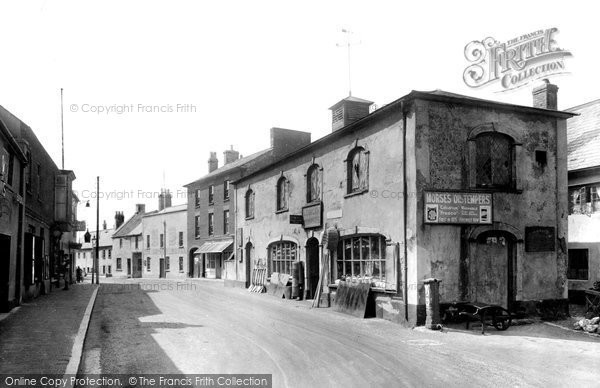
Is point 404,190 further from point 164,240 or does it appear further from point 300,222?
point 164,240

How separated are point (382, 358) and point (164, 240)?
1581 inches

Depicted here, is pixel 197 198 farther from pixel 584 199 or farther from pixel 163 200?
pixel 584 199

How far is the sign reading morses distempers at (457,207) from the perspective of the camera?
12648 millimetres

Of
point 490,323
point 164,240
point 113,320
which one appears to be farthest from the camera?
point 164,240

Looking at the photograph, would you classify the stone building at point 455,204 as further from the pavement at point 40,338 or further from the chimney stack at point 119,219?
the chimney stack at point 119,219

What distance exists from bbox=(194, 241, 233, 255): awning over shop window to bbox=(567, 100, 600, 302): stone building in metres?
22.8

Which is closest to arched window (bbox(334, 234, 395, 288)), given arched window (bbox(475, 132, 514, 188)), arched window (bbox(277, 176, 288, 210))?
arched window (bbox(475, 132, 514, 188))

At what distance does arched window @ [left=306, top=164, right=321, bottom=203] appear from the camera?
18.5 meters

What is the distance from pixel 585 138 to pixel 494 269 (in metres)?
8.93

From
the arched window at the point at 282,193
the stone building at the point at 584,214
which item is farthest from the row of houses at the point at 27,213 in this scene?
the stone building at the point at 584,214

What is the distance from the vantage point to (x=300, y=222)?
19.2 m

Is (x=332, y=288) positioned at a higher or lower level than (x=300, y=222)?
lower

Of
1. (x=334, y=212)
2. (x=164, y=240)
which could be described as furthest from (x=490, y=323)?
(x=164, y=240)

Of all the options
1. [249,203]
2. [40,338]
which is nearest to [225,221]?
[249,203]
